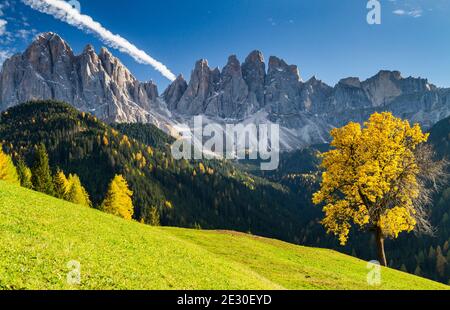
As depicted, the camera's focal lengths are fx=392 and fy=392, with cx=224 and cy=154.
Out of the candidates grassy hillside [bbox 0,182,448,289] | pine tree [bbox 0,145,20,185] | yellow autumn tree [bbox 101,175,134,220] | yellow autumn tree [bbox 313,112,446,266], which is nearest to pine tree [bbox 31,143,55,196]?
pine tree [bbox 0,145,20,185]

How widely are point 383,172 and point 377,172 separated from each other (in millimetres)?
→ 1157

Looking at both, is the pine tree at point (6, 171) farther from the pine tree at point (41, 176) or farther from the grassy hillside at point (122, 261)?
the grassy hillside at point (122, 261)

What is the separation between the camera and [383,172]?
126 feet

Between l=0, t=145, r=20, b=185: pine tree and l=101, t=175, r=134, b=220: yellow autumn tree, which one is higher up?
l=0, t=145, r=20, b=185: pine tree

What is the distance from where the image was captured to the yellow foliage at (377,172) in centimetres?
3859

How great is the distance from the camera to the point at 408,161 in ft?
130

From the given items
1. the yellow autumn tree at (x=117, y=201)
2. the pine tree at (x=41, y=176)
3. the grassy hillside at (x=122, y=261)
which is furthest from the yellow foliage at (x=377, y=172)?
the pine tree at (x=41, y=176)

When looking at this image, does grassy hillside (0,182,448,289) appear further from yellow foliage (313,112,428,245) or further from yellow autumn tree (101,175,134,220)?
yellow autumn tree (101,175,134,220)

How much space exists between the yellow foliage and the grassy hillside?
5.91 meters

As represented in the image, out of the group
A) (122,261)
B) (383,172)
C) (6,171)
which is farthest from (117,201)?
(122,261)

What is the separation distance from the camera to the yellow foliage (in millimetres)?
38594

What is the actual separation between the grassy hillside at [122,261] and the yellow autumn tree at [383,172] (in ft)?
19.4
